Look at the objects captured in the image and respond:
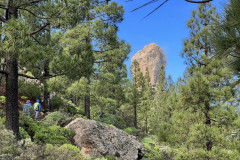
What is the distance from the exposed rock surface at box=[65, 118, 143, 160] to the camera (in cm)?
876

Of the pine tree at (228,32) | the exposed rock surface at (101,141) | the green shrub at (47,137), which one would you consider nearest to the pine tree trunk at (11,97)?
the green shrub at (47,137)

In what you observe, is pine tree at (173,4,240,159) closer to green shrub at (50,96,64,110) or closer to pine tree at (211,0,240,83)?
pine tree at (211,0,240,83)

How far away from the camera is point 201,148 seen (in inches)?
289

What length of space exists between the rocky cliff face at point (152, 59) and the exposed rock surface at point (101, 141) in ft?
330

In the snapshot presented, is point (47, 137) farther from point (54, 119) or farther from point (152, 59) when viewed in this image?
point (152, 59)

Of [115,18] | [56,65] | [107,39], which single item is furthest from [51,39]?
[115,18]

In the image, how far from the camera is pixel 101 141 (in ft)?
30.1

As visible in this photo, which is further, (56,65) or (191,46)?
(191,46)

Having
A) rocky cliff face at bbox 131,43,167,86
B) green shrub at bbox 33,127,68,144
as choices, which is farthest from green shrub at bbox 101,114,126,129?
rocky cliff face at bbox 131,43,167,86

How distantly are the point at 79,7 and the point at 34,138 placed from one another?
207 inches

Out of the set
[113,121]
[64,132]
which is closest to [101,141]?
[64,132]

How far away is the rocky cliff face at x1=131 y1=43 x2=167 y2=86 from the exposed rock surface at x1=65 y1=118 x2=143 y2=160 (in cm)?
10065

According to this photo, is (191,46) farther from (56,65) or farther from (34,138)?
(34,138)

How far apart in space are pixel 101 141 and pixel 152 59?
360ft
